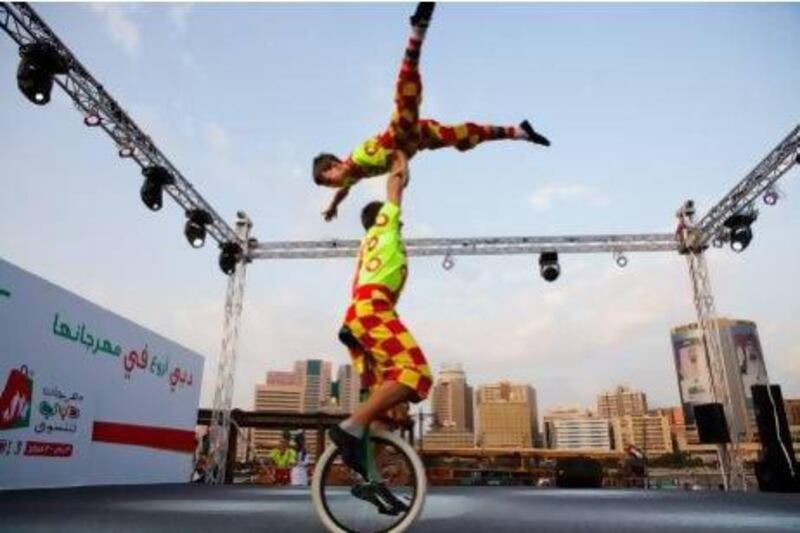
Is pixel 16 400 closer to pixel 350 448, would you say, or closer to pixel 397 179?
pixel 350 448

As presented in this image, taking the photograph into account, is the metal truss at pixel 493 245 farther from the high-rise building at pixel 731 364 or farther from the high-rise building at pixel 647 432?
the high-rise building at pixel 647 432

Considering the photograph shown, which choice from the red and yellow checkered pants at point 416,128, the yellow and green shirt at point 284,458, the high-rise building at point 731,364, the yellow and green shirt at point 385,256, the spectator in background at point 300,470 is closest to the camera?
the yellow and green shirt at point 385,256

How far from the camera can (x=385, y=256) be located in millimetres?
2398

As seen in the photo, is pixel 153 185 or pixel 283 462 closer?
pixel 153 185

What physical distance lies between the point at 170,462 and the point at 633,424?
178860 millimetres

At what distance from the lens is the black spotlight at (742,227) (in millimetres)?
10633

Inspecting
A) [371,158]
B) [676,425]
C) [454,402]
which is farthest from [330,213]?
[454,402]

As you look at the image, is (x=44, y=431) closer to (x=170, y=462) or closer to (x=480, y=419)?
(x=170, y=462)

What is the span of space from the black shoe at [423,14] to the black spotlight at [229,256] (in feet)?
35.6

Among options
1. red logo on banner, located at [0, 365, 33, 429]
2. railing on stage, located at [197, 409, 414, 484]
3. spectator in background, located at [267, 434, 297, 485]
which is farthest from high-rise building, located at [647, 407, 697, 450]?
red logo on banner, located at [0, 365, 33, 429]

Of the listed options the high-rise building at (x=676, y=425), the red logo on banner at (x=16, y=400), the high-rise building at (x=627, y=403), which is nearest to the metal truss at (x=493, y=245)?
the red logo on banner at (x=16, y=400)

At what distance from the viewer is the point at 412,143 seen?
265 centimetres

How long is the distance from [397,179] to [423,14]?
2.29 feet

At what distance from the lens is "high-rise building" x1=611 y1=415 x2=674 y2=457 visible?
532 ft
